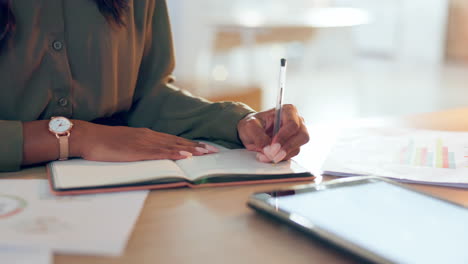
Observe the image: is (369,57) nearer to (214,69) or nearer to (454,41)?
(454,41)

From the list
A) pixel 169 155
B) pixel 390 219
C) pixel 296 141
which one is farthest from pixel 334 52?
pixel 390 219

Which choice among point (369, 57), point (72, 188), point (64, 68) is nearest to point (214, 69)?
point (369, 57)

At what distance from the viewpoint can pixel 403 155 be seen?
94 centimetres

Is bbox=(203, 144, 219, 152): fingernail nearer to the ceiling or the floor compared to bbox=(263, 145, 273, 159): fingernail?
nearer to the floor

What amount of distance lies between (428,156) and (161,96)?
57 cm

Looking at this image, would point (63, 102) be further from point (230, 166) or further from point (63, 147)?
point (230, 166)

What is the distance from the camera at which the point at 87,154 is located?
0.85 metres

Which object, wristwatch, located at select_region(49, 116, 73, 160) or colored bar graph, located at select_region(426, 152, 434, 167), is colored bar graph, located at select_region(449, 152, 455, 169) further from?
wristwatch, located at select_region(49, 116, 73, 160)

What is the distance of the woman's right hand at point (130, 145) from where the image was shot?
33.0 inches

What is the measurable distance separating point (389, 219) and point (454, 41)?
6.64m

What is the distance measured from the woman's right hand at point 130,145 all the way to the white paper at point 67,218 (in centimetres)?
13

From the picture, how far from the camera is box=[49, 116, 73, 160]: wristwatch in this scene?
2.80 feet

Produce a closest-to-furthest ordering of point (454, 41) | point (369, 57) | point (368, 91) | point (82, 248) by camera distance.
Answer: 1. point (82, 248)
2. point (368, 91)
3. point (454, 41)
4. point (369, 57)

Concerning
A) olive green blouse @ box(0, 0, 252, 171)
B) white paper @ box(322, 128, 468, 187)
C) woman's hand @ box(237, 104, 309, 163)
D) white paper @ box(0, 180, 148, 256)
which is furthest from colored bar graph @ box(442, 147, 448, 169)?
white paper @ box(0, 180, 148, 256)
